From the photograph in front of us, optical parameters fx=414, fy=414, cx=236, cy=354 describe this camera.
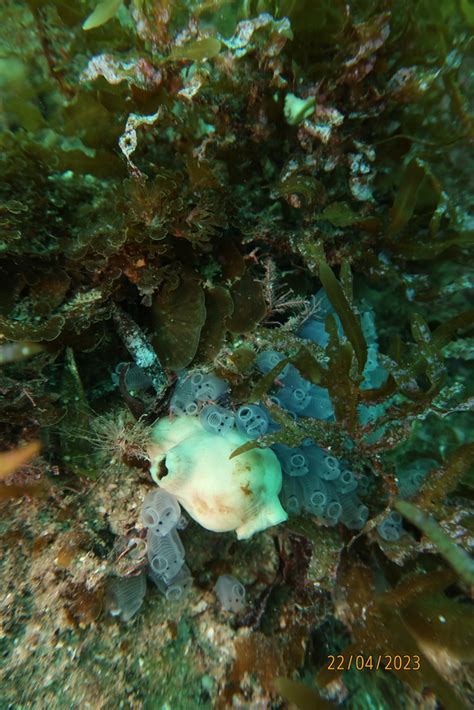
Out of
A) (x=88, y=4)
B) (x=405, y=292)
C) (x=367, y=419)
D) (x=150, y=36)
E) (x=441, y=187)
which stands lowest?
(x=367, y=419)

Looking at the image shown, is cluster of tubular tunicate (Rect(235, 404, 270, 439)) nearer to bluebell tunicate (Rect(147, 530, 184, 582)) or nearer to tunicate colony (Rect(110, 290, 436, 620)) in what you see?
tunicate colony (Rect(110, 290, 436, 620))

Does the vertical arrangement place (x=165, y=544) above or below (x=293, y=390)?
below

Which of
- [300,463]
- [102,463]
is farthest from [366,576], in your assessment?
[102,463]

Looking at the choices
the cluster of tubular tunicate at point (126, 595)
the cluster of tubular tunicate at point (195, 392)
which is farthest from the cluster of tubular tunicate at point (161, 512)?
the cluster of tubular tunicate at point (195, 392)

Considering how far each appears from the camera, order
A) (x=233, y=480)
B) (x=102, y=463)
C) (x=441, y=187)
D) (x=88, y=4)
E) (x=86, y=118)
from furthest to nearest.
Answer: (x=102, y=463) < (x=441, y=187) < (x=233, y=480) < (x=86, y=118) < (x=88, y=4)

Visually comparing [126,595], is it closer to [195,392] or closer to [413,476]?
[195,392]

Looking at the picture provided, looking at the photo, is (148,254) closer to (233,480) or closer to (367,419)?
(233,480)
